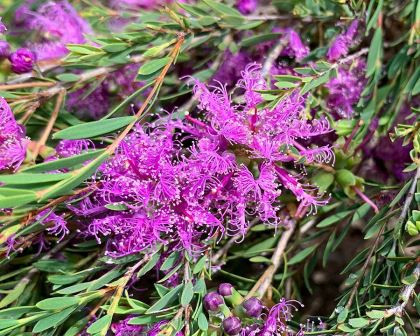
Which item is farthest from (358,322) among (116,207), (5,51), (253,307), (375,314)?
(5,51)

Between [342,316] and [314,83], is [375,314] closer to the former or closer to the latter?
[342,316]

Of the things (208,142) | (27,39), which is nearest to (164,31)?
(208,142)

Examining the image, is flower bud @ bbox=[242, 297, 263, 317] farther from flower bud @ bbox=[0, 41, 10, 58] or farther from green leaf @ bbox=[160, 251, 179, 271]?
flower bud @ bbox=[0, 41, 10, 58]

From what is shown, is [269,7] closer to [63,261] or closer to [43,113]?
[43,113]

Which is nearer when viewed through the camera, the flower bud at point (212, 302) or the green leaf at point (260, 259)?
the flower bud at point (212, 302)

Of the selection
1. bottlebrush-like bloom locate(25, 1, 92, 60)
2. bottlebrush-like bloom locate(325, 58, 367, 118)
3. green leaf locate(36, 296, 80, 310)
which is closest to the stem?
bottlebrush-like bloom locate(325, 58, 367, 118)

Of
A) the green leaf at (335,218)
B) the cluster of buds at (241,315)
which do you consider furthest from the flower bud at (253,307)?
the green leaf at (335,218)

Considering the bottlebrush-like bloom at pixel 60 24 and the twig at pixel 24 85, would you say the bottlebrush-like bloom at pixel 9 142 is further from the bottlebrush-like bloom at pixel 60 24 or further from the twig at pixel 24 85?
the bottlebrush-like bloom at pixel 60 24
